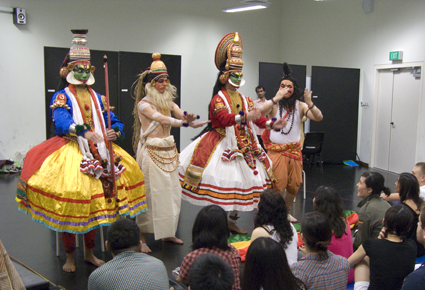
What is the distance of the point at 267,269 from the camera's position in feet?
6.73

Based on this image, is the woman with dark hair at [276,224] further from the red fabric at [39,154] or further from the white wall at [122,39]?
the white wall at [122,39]

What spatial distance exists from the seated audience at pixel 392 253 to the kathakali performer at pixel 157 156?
1990mm

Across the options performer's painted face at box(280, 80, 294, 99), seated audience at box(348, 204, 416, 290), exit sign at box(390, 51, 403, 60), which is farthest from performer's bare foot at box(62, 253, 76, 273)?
exit sign at box(390, 51, 403, 60)

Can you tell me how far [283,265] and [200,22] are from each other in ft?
28.5

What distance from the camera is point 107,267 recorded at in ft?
7.01

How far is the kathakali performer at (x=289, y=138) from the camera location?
4.71m

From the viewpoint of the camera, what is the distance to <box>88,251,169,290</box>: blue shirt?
6.74ft

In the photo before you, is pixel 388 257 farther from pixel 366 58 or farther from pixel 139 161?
pixel 366 58

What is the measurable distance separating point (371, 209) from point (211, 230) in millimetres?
1619

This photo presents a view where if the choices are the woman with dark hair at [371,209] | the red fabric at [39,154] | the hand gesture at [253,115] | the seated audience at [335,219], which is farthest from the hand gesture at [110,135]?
the woman with dark hair at [371,209]

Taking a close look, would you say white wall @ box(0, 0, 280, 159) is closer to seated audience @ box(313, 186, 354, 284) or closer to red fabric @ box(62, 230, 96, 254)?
red fabric @ box(62, 230, 96, 254)

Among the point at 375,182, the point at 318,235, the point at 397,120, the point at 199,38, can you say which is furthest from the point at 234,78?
the point at 199,38

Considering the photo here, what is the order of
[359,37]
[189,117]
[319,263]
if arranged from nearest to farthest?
[319,263] → [189,117] → [359,37]

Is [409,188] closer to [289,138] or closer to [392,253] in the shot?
[392,253]
